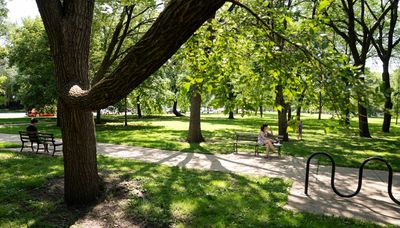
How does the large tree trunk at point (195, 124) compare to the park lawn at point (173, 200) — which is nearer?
the park lawn at point (173, 200)

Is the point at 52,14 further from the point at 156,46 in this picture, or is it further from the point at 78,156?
the point at 156,46

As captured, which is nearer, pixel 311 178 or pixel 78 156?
pixel 78 156

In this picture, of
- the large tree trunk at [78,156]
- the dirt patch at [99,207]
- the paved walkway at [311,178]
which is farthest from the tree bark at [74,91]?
the paved walkway at [311,178]

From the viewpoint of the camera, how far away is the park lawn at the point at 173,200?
18.8 feet

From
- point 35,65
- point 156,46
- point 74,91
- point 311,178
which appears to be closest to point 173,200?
point 74,91

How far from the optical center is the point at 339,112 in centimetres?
383

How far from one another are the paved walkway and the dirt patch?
10.5 feet

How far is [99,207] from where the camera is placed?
6.25 meters

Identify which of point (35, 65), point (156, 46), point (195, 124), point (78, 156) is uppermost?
point (35, 65)

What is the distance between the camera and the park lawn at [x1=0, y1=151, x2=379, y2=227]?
572 centimetres

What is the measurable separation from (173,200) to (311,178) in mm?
4420

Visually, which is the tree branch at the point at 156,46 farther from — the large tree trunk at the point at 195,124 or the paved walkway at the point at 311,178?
the large tree trunk at the point at 195,124

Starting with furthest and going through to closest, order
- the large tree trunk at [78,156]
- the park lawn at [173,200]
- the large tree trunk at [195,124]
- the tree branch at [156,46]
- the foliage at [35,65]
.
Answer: the foliage at [35,65] < the large tree trunk at [195,124] < the large tree trunk at [78,156] < the park lawn at [173,200] < the tree branch at [156,46]

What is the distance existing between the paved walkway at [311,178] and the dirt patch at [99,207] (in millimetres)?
3195
